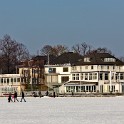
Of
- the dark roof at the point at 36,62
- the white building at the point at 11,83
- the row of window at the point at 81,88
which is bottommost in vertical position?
the row of window at the point at 81,88

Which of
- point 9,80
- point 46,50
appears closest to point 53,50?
point 46,50

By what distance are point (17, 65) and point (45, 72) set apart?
6.05 meters

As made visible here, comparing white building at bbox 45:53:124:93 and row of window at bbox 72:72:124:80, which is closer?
white building at bbox 45:53:124:93

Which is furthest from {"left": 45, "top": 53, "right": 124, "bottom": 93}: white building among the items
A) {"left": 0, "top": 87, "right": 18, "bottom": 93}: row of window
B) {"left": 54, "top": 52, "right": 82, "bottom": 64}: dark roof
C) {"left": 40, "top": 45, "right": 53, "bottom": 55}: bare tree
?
{"left": 40, "top": 45, "right": 53, "bottom": 55}: bare tree

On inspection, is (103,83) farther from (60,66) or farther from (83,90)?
(60,66)

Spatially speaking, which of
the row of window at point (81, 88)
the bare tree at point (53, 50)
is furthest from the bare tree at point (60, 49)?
the row of window at point (81, 88)

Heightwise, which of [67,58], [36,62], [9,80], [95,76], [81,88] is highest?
[67,58]

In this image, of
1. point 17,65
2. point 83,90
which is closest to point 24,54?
point 17,65

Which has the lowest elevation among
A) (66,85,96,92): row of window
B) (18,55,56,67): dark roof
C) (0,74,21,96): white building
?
(66,85,96,92): row of window

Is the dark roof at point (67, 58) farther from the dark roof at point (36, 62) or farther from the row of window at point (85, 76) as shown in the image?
the row of window at point (85, 76)

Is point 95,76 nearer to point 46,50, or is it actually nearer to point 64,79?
point 64,79

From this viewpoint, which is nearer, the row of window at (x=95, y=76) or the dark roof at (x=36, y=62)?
the row of window at (x=95, y=76)

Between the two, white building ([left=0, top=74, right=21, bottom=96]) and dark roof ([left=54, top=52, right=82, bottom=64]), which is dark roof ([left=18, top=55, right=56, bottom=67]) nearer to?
dark roof ([left=54, top=52, right=82, bottom=64])

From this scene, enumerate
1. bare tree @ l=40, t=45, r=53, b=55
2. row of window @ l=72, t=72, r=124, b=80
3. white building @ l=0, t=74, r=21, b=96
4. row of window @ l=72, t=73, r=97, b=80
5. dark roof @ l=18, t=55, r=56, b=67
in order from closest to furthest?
row of window @ l=72, t=72, r=124, b=80 → row of window @ l=72, t=73, r=97, b=80 → white building @ l=0, t=74, r=21, b=96 → dark roof @ l=18, t=55, r=56, b=67 → bare tree @ l=40, t=45, r=53, b=55
